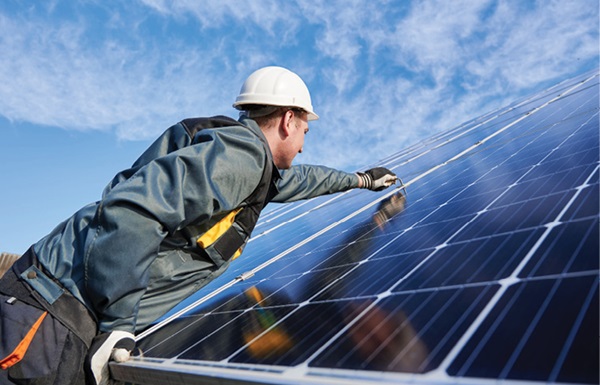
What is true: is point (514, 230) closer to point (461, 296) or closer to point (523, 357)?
point (461, 296)

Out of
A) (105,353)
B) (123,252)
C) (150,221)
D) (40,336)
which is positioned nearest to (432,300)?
(150,221)

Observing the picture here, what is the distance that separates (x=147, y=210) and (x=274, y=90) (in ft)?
6.73

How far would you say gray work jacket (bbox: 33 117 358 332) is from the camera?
2.72 metres

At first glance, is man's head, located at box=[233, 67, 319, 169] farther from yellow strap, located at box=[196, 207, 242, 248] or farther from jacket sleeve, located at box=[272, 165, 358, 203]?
jacket sleeve, located at box=[272, 165, 358, 203]

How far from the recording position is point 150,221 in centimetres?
273

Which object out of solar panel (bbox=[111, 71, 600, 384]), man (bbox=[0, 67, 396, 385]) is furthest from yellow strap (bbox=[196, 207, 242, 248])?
solar panel (bbox=[111, 71, 600, 384])

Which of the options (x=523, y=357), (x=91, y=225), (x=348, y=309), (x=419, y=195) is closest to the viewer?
(x=523, y=357)

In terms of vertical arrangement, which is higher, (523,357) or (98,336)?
(98,336)

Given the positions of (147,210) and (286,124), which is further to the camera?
(286,124)

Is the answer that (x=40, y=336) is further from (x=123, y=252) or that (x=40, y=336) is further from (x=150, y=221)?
(x=150, y=221)

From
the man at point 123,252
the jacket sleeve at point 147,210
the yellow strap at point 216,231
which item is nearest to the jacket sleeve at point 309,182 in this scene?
the yellow strap at point 216,231

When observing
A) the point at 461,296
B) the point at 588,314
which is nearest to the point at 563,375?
the point at 588,314

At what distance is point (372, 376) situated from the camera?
1660 mm

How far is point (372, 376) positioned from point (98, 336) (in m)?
2.24
